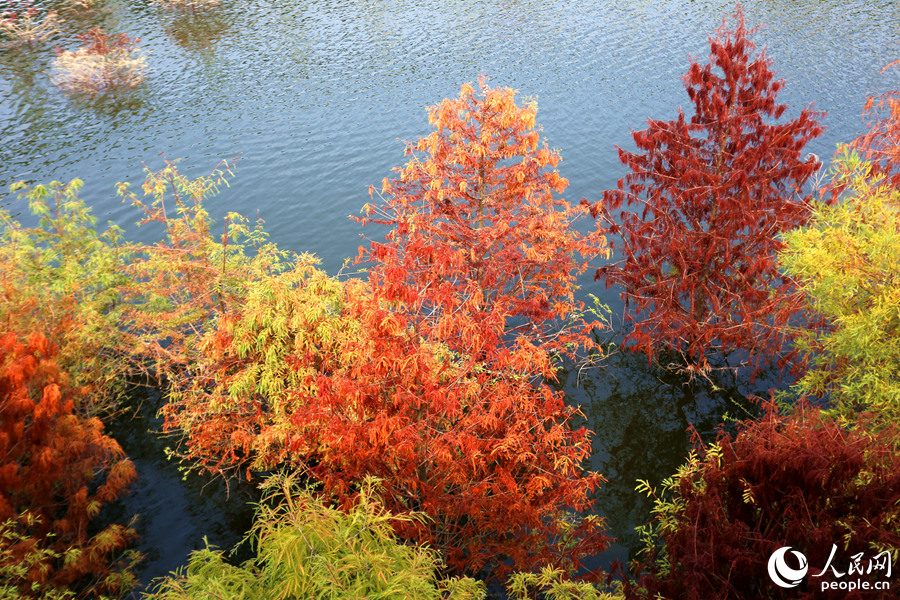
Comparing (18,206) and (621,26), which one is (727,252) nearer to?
(18,206)

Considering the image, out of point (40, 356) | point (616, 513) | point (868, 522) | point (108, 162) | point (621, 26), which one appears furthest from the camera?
point (621, 26)

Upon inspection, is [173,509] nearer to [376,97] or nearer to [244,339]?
[244,339]

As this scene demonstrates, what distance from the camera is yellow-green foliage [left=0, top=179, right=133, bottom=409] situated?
17.6 meters

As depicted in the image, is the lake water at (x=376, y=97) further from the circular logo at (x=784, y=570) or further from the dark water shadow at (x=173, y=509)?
the circular logo at (x=784, y=570)

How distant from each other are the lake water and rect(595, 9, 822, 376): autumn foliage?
4.51 m

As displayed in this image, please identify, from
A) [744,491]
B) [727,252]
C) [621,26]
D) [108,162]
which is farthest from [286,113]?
[744,491]

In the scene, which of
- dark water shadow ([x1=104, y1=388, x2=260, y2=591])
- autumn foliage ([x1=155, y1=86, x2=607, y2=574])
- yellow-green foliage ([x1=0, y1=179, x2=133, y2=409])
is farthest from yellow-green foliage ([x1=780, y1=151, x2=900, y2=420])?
yellow-green foliage ([x1=0, y1=179, x2=133, y2=409])

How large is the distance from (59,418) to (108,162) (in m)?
28.5

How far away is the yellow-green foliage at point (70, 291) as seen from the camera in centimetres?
1759

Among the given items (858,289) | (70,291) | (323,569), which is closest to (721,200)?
(858,289)

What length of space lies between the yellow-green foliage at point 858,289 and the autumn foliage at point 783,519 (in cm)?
457

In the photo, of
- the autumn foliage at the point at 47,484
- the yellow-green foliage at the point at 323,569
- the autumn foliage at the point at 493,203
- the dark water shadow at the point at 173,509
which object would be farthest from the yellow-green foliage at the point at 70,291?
the yellow-green foliage at the point at 323,569

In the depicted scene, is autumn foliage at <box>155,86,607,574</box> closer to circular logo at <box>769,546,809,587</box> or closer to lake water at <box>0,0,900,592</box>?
lake water at <box>0,0,900,592</box>

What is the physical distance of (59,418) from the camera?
1508cm
